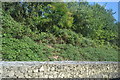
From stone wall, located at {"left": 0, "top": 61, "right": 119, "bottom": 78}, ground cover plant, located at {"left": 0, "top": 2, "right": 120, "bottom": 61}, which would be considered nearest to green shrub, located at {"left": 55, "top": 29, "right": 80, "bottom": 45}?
ground cover plant, located at {"left": 0, "top": 2, "right": 120, "bottom": 61}

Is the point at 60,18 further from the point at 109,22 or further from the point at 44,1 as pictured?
the point at 109,22

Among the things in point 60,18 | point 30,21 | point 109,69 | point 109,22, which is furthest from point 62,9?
point 109,69

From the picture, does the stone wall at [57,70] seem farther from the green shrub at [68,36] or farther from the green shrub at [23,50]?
the green shrub at [68,36]

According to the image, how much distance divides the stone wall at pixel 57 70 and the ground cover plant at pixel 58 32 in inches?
39.6

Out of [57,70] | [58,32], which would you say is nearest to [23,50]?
[57,70]

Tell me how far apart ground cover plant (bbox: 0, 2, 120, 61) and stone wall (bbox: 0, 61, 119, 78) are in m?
1.01

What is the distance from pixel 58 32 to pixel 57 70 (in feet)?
7.99

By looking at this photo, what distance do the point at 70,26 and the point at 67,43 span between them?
76 cm

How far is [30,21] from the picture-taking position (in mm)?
6363

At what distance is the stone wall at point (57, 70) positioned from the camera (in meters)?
3.70

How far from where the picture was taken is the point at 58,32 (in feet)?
20.5

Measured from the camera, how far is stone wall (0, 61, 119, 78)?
12.1ft

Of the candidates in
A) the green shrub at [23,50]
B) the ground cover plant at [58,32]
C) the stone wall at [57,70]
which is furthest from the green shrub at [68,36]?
the stone wall at [57,70]

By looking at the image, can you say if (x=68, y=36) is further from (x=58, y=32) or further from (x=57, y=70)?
(x=57, y=70)
